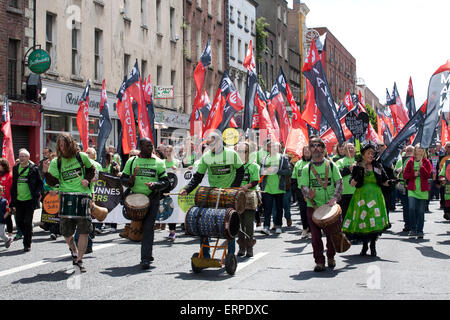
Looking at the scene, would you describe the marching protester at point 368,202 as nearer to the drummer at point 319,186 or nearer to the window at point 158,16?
the drummer at point 319,186

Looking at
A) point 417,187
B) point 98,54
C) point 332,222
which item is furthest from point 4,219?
point 98,54

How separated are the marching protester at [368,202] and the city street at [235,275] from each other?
0.40m

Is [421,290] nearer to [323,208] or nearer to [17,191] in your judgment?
[323,208]

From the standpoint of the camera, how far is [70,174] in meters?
8.81

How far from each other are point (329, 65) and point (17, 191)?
76.0 meters

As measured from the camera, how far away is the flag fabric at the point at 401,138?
1126 cm

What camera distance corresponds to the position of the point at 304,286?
7.62m

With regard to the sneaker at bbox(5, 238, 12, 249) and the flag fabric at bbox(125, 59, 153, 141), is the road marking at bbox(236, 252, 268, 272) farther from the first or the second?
the flag fabric at bbox(125, 59, 153, 141)

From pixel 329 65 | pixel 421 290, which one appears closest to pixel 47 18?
pixel 421 290

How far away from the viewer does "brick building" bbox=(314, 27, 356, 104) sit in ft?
279

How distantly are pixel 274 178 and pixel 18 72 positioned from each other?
39.1 feet

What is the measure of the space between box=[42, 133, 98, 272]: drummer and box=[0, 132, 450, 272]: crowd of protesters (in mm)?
15

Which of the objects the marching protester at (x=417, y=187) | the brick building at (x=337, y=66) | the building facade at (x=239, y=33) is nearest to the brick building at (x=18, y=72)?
the marching protester at (x=417, y=187)

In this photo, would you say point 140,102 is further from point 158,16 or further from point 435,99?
point 158,16
